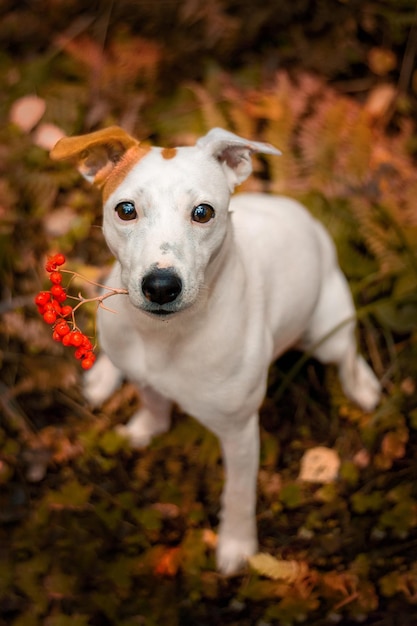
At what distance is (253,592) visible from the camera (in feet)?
10.7

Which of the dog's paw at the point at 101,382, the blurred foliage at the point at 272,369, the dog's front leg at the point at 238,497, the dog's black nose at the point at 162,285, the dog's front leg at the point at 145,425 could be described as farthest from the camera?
the dog's paw at the point at 101,382

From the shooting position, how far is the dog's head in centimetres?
207

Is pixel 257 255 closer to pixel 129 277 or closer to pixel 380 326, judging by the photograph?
pixel 129 277

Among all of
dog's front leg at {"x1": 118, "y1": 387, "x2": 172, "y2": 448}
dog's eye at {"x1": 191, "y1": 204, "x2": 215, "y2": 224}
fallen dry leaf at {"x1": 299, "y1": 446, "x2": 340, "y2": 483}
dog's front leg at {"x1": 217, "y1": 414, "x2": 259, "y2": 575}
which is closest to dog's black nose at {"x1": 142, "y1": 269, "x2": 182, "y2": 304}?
dog's eye at {"x1": 191, "y1": 204, "x2": 215, "y2": 224}

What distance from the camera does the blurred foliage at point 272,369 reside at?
11.0 feet

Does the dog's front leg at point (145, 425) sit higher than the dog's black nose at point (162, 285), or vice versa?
the dog's black nose at point (162, 285)

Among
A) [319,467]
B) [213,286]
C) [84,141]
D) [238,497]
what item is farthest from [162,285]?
[319,467]

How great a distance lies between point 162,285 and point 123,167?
508mm

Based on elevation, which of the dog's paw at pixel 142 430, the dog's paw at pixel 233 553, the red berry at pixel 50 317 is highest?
the red berry at pixel 50 317

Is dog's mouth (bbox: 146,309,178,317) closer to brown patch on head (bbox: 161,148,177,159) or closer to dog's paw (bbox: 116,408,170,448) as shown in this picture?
brown patch on head (bbox: 161,148,177,159)

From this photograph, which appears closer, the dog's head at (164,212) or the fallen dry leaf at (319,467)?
the dog's head at (164,212)

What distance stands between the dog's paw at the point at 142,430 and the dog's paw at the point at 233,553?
70 cm

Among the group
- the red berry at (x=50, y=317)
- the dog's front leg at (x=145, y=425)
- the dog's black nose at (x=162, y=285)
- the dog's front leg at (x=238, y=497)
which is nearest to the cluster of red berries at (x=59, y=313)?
the red berry at (x=50, y=317)

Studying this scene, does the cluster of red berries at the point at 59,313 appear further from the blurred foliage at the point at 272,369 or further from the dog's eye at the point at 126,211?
the blurred foliage at the point at 272,369
